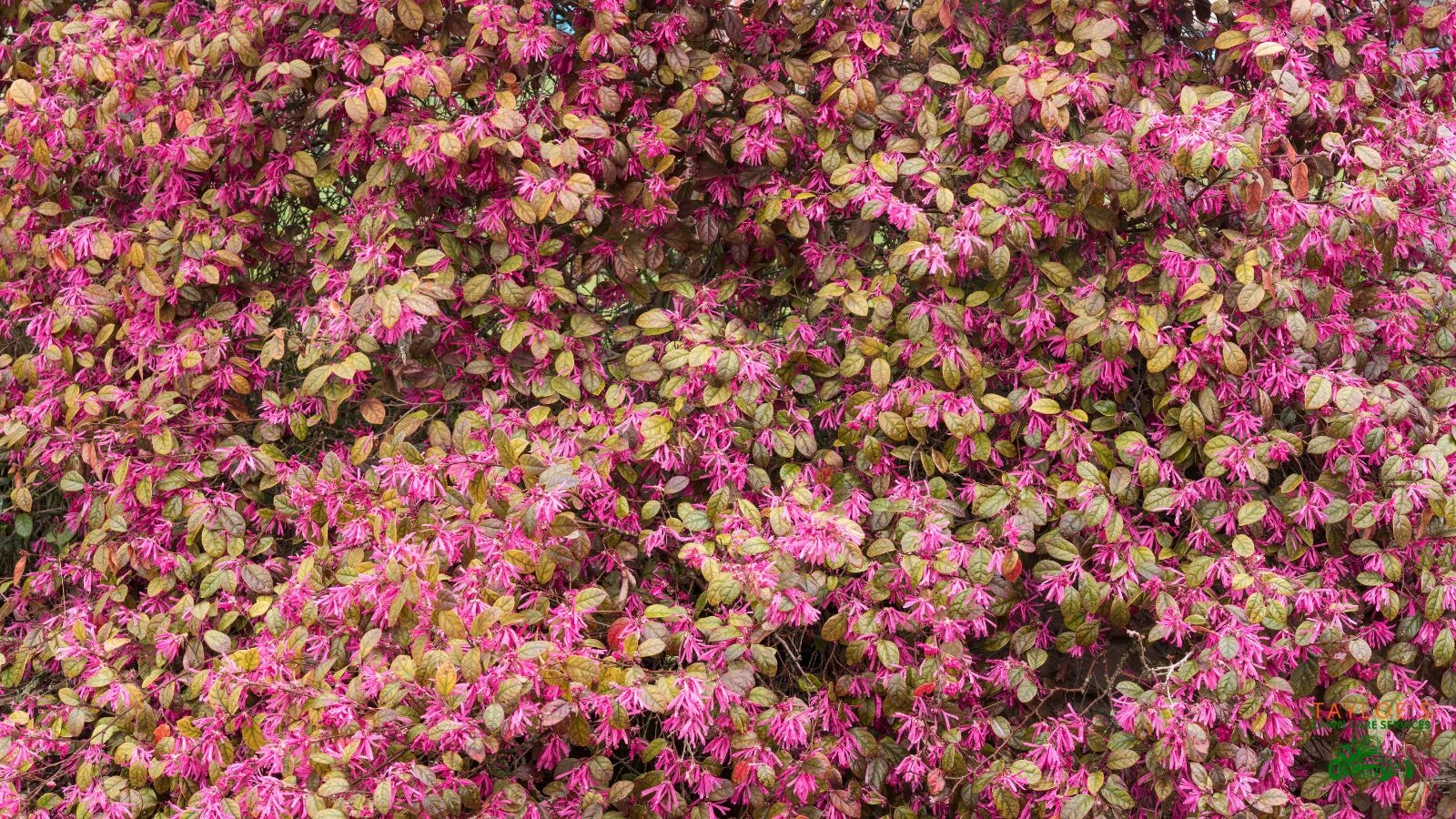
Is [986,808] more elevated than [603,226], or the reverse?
[603,226]

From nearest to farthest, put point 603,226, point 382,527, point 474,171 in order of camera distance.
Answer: point 382,527 → point 474,171 → point 603,226

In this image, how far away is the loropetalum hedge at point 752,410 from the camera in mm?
2234

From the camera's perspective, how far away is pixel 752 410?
96.7 inches

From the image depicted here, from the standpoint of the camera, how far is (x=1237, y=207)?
2549mm

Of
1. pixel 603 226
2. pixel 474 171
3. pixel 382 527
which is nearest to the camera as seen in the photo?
pixel 382 527

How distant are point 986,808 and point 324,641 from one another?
4.06 feet

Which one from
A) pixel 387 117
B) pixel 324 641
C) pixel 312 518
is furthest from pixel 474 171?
pixel 324 641

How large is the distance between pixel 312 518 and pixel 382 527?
0.28 m

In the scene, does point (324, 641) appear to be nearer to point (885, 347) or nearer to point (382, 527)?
point (382, 527)

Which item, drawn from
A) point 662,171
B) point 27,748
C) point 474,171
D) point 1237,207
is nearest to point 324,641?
point 27,748

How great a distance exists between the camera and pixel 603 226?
2744mm

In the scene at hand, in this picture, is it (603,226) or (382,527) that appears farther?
(603,226)

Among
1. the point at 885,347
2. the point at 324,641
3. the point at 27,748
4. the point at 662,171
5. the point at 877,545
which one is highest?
the point at 662,171

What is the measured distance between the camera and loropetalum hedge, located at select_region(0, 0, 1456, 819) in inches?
88.0
